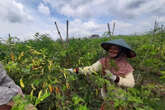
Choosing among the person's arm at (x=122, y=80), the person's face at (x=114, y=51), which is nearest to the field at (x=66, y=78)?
the person's arm at (x=122, y=80)

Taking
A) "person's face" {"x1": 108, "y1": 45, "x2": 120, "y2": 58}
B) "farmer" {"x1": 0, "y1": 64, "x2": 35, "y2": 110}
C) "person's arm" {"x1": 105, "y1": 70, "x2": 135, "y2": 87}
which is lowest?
"person's arm" {"x1": 105, "y1": 70, "x2": 135, "y2": 87}

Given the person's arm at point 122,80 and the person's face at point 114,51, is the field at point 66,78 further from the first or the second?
the person's face at point 114,51

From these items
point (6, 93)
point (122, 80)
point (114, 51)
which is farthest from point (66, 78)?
point (114, 51)

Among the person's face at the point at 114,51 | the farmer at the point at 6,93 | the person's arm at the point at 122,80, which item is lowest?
the person's arm at the point at 122,80

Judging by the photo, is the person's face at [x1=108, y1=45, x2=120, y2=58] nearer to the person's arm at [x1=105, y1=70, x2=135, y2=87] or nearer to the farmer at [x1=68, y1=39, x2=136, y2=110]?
the farmer at [x1=68, y1=39, x2=136, y2=110]

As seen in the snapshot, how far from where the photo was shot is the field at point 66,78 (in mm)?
989

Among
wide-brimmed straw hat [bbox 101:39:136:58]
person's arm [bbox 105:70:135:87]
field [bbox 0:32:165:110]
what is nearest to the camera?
field [bbox 0:32:165:110]

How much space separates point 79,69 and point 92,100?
79 centimetres

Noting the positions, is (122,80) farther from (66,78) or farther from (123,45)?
(66,78)

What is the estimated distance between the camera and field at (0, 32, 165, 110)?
99 centimetres

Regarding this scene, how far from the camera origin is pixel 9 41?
126 cm

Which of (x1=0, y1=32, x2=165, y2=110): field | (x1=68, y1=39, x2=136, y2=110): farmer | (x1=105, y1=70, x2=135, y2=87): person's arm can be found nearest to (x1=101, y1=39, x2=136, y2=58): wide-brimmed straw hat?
(x1=68, y1=39, x2=136, y2=110): farmer

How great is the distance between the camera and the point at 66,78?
1.10 m

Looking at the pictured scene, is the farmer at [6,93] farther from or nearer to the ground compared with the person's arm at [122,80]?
farther from the ground
